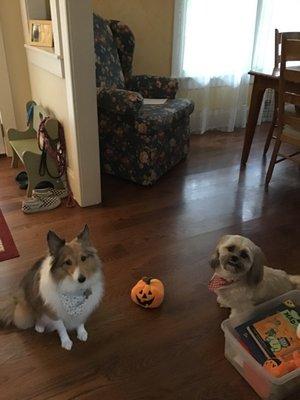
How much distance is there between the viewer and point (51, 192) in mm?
2574

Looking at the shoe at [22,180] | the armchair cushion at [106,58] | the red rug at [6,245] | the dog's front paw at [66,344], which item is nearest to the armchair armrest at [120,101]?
the armchair cushion at [106,58]

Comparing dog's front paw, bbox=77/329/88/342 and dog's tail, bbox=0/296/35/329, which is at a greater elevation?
dog's tail, bbox=0/296/35/329

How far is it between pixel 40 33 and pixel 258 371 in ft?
8.49

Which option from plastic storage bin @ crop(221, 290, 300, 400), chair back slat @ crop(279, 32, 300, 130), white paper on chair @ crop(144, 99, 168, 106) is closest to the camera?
plastic storage bin @ crop(221, 290, 300, 400)

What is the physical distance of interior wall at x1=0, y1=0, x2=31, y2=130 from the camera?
114 inches

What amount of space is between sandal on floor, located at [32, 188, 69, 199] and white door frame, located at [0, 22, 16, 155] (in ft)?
3.25

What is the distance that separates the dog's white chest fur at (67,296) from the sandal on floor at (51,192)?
3.86 ft

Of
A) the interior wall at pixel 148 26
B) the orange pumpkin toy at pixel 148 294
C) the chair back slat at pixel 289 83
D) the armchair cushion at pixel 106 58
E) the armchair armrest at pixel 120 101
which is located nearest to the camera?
the orange pumpkin toy at pixel 148 294

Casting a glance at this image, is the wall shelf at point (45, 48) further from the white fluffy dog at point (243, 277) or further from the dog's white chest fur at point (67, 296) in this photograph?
the white fluffy dog at point (243, 277)

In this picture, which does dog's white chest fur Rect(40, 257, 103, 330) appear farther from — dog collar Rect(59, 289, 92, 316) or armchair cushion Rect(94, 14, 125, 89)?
armchair cushion Rect(94, 14, 125, 89)

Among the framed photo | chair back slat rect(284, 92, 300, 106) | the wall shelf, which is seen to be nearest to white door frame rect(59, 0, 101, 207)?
the wall shelf

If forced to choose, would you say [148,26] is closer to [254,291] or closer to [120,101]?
[120,101]

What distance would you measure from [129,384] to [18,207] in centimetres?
158

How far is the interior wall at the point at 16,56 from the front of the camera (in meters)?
2.90
